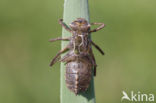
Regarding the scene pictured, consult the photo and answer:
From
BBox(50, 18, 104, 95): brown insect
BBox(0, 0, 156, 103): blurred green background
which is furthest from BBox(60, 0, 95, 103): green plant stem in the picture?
BBox(0, 0, 156, 103): blurred green background

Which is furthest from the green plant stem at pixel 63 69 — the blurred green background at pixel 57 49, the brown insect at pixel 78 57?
the blurred green background at pixel 57 49

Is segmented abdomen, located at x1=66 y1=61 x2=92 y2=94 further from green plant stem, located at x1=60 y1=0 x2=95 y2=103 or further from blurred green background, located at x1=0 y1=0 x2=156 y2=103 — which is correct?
blurred green background, located at x1=0 y1=0 x2=156 y2=103

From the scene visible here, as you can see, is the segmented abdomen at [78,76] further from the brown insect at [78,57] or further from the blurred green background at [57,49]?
the blurred green background at [57,49]

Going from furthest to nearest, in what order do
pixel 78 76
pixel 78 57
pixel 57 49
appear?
pixel 57 49 < pixel 78 57 < pixel 78 76

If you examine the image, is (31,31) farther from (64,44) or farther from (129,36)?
(64,44)

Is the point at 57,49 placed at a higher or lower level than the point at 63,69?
higher

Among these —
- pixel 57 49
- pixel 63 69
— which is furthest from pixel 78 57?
pixel 57 49

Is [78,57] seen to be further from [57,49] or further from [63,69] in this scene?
[57,49]
